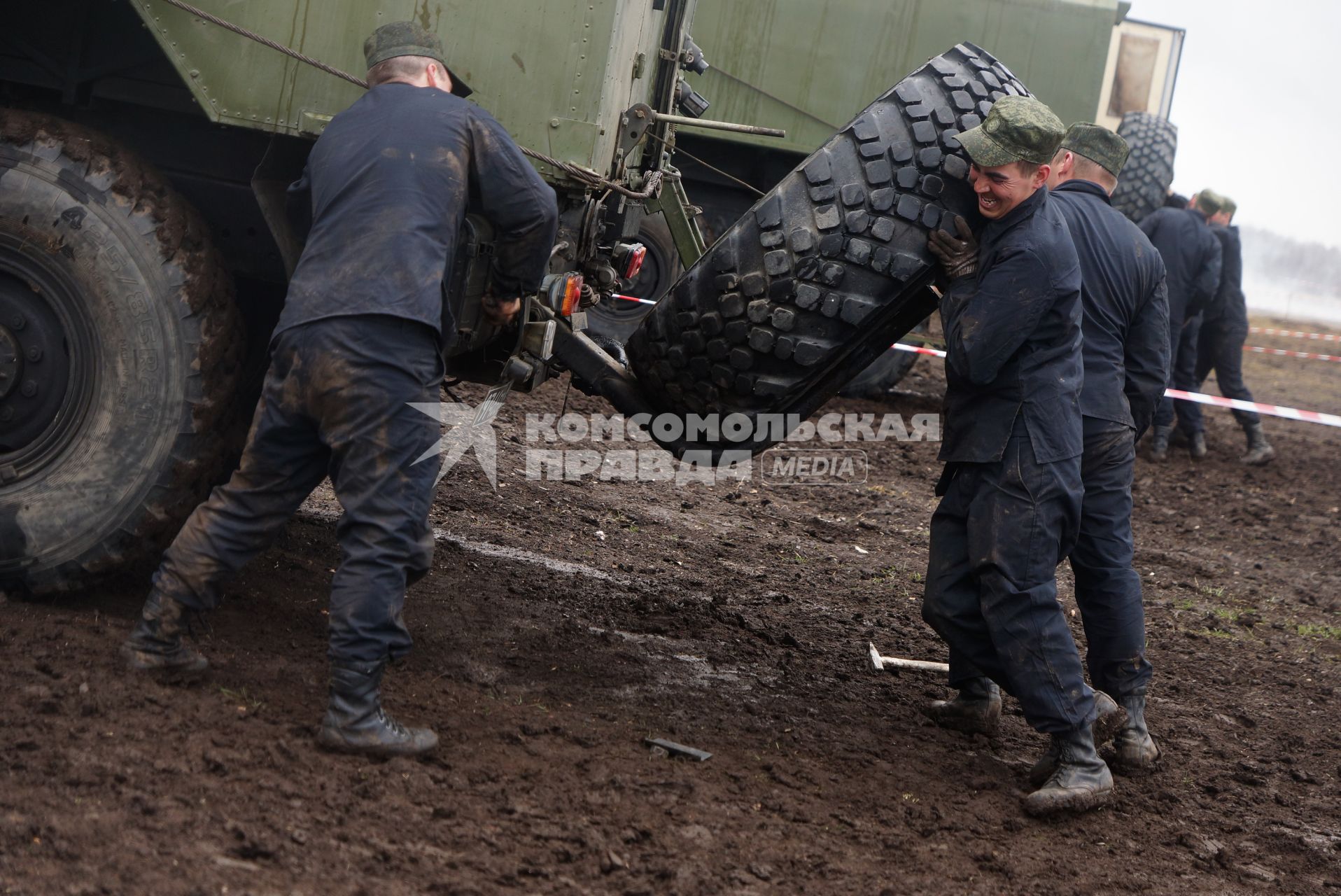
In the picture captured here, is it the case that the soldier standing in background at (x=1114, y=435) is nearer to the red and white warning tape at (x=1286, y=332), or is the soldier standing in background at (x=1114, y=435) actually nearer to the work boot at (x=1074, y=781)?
the work boot at (x=1074, y=781)

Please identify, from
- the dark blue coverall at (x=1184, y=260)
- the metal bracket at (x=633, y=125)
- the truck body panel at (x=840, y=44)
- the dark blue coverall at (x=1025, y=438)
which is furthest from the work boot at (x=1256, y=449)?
the metal bracket at (x=633, y=125)

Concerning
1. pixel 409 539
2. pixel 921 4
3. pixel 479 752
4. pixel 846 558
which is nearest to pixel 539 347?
pixel 409 539

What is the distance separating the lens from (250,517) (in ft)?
10.6

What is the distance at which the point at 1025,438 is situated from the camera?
3566 mm

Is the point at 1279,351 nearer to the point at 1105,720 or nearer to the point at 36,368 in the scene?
the point at 1105,720

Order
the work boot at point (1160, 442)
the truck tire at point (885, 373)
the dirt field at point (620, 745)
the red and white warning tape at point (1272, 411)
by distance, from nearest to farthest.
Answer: the dirt field at point (620, 745), the red and white warning tape at point (1272, 411), the truck tire at point (885, 373), the work boot at point (1160, 442)

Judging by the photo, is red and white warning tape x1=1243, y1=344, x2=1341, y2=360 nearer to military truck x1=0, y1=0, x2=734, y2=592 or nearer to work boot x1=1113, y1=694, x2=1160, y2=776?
work boot x1=1113, y1=694, x2=1160, y2=776

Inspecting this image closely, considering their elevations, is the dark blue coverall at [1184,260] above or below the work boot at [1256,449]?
above

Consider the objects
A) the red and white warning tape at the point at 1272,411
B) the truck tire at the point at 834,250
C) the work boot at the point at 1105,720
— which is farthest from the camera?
the red and white warning tape at the point at 1272,411

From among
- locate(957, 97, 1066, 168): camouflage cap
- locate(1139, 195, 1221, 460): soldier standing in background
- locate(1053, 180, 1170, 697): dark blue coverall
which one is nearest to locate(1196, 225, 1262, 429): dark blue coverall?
locate(1139, 195, 1221, 460): soldier standing in background

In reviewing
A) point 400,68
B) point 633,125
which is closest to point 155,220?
point 400,68

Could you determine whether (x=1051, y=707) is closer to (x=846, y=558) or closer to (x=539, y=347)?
(x=539, y=347)

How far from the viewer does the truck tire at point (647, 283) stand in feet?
28.3

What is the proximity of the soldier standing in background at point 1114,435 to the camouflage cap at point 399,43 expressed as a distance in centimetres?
194
